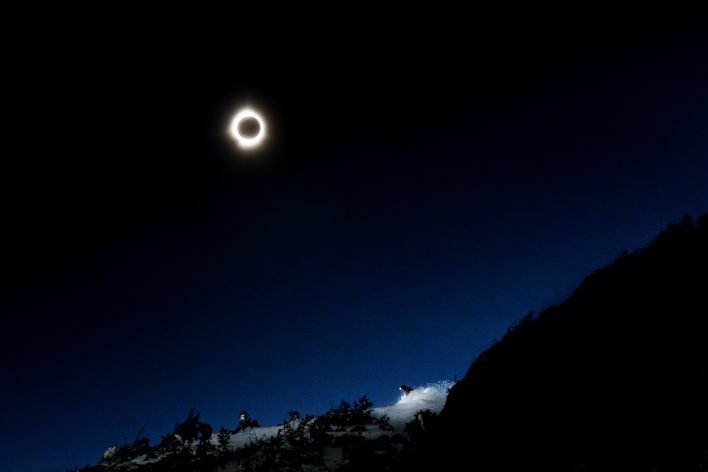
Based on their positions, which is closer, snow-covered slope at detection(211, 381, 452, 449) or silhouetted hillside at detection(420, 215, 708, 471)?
silhouetted hillside at detection(420, 215, 708, 471)

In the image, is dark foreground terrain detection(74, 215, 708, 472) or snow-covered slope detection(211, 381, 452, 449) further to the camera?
snow-covered slope detection(211, 381, 452, 449)

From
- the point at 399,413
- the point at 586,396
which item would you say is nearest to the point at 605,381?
the point at 586,396

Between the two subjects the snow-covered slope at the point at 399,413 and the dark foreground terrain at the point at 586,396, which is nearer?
the dark foreground terrain at the point at 586,396

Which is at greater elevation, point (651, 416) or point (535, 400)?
point (535, 400)

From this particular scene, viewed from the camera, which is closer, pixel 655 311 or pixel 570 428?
pixel 570 428

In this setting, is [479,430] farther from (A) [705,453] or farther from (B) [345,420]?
(B) [345,420]

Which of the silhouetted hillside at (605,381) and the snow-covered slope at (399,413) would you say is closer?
the silhouetted hillside at (605,381)

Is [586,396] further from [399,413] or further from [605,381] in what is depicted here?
[399,413]

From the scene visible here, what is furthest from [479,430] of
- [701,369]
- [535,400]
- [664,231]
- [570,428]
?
[664,231]
